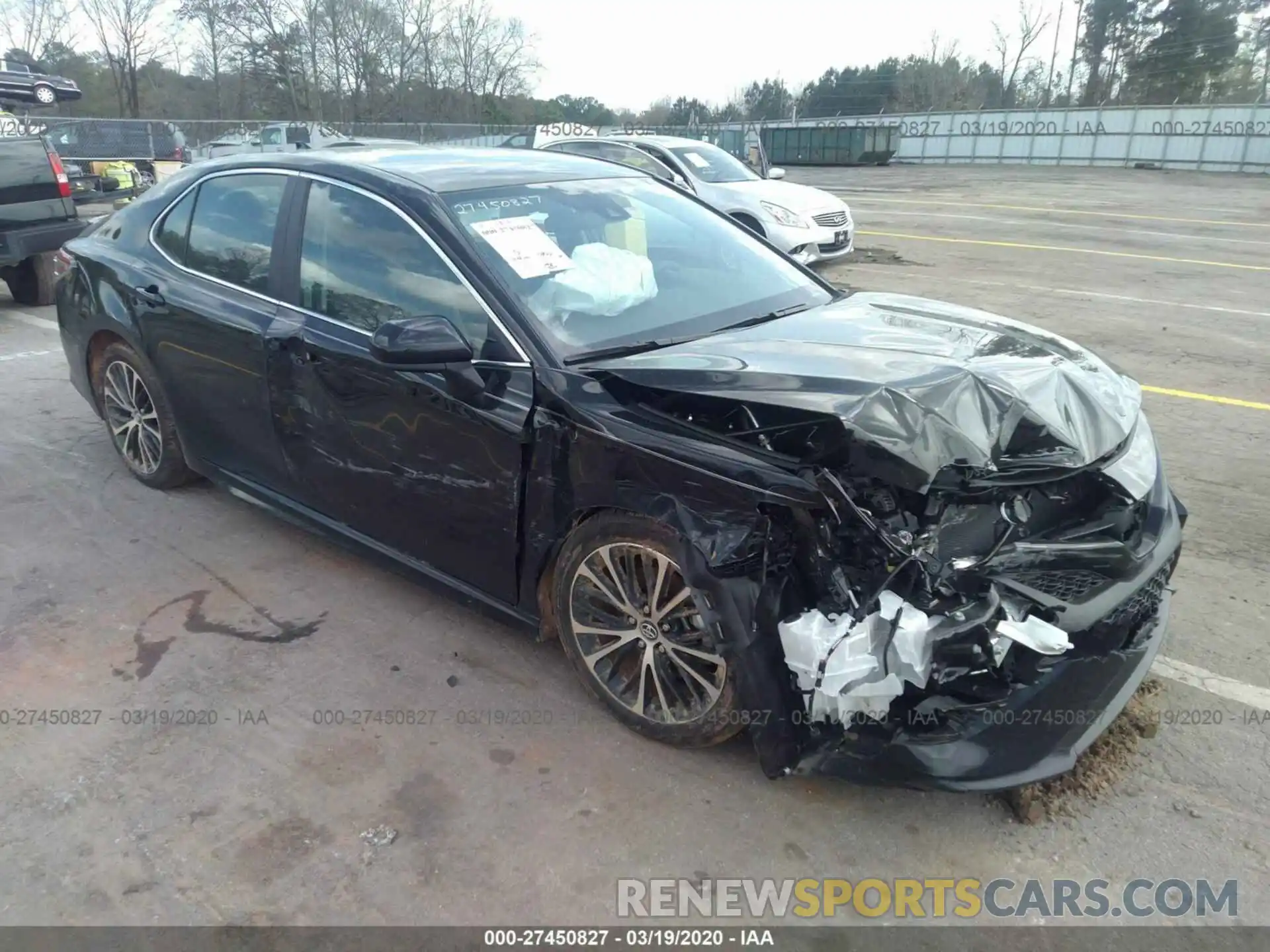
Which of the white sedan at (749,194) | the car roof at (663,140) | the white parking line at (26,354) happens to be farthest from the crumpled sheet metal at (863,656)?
the car roof at (663,140)

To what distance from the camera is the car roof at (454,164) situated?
3633 mm

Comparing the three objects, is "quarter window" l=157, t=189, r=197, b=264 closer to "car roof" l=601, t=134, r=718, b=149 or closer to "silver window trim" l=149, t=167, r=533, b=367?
"silver window trim" l=149, t=167, r=533, b=367

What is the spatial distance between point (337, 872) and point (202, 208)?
316 centimetres

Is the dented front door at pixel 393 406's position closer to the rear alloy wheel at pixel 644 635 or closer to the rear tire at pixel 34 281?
the rear alloy wheel at pixel 644 635

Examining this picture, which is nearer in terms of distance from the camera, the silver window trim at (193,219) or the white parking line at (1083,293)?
the silver window trim at (193,219)

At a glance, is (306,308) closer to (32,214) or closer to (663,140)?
(32,214)

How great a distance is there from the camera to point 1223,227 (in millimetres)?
16672

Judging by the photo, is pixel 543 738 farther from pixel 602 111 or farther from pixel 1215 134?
pixel 602 111

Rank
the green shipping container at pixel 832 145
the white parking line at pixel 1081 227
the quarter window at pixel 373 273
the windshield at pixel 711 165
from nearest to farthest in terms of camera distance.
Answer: the quarter window at pixel 373 273, the windshield at pixel 711 165, the white parking line at pixel 1081 227, the green shipping container at pixel 832 145

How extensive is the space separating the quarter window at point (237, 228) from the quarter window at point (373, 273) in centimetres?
29

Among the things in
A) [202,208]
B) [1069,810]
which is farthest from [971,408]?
[202,208]

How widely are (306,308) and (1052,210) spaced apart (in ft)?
63.5

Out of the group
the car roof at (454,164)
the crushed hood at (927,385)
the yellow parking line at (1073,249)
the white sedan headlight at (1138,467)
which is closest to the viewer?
the crushed hood at (927,385)

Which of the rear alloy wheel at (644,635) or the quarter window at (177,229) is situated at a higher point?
the quarter window at (177,229)
